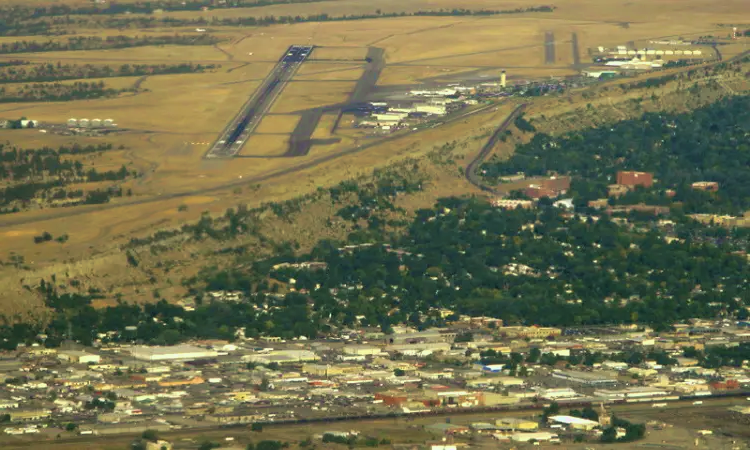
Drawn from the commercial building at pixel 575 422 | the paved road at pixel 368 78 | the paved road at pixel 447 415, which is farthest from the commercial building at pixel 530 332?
the paved road at pixel 368 78

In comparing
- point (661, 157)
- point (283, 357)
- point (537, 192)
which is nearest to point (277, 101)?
point (537, 192)

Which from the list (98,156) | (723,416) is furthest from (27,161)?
(723,416)

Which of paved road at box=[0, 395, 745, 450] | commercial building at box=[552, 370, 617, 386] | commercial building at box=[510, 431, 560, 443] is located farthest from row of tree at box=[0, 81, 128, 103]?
commercial building at box=[510, 431, 560, 443]

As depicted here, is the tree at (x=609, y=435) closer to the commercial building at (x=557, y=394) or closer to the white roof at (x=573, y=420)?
the white roof at (x=573, y=420)

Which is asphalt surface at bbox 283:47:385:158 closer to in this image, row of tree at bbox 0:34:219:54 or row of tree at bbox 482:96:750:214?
row of tree at bbox 482:96:750:214

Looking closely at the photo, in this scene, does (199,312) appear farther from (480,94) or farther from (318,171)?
(480,94)
